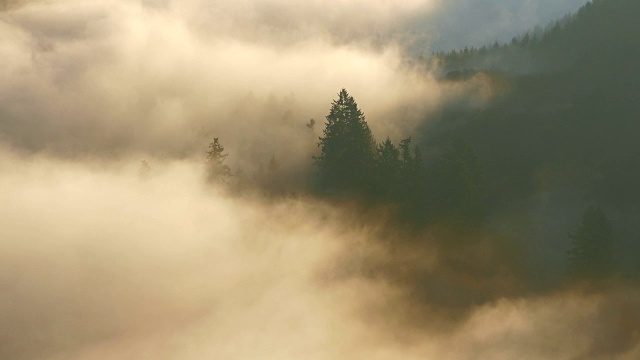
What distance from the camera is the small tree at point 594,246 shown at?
137 feet

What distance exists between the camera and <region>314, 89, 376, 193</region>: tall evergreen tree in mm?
47656

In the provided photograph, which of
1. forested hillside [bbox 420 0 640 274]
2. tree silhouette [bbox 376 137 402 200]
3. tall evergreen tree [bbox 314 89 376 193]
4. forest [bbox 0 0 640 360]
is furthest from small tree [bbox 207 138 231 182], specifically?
forested hillside [bbox 420 0 640 274]

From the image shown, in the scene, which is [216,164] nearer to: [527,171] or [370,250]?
[370,250]

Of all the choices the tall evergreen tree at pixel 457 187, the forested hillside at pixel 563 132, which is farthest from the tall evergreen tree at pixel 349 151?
the forested hillside at pixel 563 132

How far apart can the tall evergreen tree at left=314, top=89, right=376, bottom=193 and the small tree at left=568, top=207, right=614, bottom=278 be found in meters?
17.5

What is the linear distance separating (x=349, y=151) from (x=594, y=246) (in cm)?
2106

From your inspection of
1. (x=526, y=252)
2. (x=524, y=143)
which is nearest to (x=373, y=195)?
(x=526, y=252)

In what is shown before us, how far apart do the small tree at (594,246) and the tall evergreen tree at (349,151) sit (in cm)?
1753

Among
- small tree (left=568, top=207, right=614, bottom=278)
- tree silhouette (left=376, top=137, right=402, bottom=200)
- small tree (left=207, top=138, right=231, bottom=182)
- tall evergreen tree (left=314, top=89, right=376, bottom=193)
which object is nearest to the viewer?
small tree (left=568, top=207, right=614, bottom=278)

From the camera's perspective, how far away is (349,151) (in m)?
47.7

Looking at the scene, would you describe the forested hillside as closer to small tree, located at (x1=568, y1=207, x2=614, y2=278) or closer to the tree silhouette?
small tree, located at (x1=568, y1=207, x2=614, y2=278)

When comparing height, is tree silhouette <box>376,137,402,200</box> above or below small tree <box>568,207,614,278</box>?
above

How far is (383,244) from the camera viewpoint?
5134 centimetres

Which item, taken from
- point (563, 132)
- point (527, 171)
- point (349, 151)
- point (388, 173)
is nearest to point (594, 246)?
point (388, 173)
